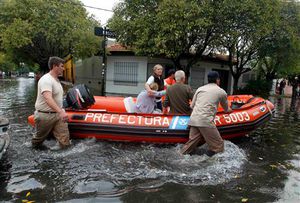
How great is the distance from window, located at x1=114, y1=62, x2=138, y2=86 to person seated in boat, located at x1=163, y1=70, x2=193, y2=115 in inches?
554

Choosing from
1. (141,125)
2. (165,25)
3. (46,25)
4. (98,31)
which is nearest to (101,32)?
(98,31)

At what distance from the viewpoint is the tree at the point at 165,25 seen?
548 inches

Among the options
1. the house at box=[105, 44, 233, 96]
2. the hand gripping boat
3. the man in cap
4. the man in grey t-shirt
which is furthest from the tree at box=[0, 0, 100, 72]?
the man in cap

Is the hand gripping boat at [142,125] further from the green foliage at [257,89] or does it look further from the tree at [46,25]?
the green foliage at [257,89]

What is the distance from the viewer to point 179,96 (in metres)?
6.38

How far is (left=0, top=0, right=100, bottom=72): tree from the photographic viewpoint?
1944cm

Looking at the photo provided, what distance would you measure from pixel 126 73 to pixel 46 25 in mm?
5851

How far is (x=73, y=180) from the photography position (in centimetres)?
461

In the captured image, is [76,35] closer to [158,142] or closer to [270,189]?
[158,142]

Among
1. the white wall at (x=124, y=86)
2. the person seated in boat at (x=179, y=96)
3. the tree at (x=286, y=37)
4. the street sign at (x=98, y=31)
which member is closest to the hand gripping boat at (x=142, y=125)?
the person seated in boat at (x=179, y=96)

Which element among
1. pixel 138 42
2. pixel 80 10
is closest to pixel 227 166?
pixel 138 42

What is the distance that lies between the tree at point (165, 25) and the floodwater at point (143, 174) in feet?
27.9

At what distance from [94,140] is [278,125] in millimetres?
6497

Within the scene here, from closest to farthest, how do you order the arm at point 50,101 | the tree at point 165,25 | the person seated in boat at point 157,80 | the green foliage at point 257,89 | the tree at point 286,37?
the arm at point 50,101
the person seated in boat at point 157,80
the tree at point 165,25
the tree at point 286,37
the green foliage at point 257,89
